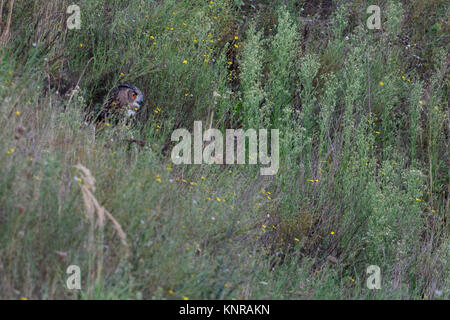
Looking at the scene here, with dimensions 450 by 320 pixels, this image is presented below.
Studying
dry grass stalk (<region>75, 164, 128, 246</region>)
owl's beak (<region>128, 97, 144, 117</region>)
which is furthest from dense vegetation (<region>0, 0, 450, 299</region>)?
owl's beak (<region>128, 97, 144, 117</region>)

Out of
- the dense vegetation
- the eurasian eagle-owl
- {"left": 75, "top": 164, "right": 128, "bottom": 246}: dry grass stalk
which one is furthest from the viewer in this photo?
the eurasian eagle-owl

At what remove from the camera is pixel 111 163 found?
11.5ft

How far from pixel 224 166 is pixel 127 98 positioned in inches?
40.4

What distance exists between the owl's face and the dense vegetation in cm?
12

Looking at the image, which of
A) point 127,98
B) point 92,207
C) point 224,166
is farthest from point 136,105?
point 92,207

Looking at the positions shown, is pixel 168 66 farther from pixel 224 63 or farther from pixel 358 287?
pixel 358 287

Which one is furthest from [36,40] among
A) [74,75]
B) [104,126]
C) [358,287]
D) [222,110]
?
[358,287]

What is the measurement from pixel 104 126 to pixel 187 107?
1.09m

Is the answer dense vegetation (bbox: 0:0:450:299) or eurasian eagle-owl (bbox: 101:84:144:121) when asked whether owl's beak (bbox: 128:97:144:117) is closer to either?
eurasian eagle-owl (bbox: 101:84:144:121)

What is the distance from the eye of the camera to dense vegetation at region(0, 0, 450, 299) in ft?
9.72

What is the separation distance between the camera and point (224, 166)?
4.62 metres

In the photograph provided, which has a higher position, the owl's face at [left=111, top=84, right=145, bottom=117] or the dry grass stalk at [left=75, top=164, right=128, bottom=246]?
the owl's face at [left=111, top=84, right=145, bottom=117]

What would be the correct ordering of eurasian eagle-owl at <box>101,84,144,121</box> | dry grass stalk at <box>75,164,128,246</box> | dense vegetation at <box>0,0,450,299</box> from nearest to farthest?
dry grass stalk at <box>75,164,128,246</box>, dense vegetation at <box>0,0,450,299</box>, eurasian eagle-owl at <box>101,84,144,121</box>

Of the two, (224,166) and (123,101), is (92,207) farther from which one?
(123,101)
